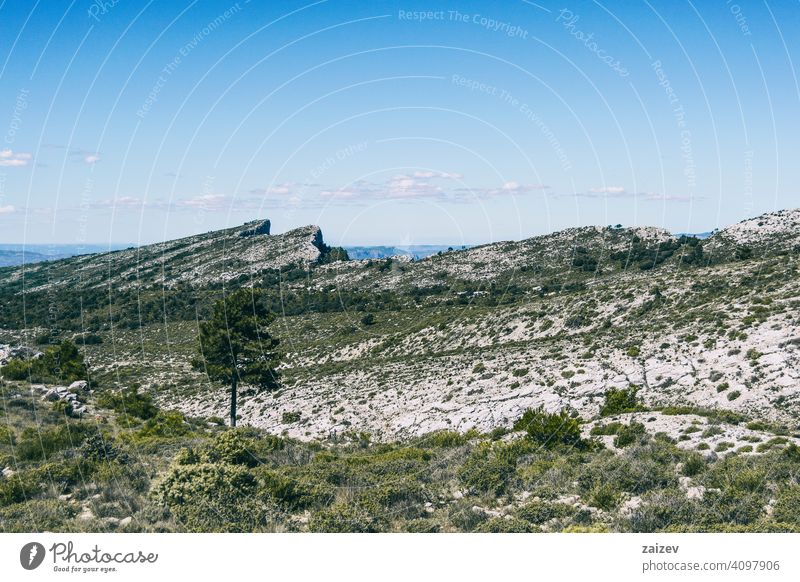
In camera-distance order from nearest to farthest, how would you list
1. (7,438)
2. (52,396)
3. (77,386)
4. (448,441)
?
1. (7,438)
2. (448,441)
3. (52,396)
4. (77,386)

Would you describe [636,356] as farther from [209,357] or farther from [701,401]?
[209,357]

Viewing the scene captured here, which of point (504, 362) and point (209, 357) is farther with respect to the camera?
point (504, 362)

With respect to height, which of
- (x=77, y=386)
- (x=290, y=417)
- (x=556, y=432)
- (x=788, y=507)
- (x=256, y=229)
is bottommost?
(x=290, y=417)

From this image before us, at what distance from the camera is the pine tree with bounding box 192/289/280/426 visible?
1451 inches

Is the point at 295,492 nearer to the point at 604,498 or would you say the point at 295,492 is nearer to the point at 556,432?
the point at 604,498

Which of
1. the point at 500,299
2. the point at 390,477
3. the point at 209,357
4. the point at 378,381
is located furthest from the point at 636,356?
the point at 500,299

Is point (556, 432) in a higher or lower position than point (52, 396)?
higher

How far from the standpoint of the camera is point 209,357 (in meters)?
37.2

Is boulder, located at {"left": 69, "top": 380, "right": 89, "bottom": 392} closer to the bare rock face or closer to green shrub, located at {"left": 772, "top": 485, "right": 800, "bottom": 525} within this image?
green shrub, located at {"left": 772, "top": 485, "right": 800, "bottom": 525}

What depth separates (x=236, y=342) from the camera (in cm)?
3684

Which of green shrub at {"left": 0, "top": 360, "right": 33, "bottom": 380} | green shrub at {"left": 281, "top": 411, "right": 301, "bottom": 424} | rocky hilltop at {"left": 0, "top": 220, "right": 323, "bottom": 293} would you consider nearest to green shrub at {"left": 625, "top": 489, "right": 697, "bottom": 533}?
green shrub at {"left": 281, "top": 411, "right": 301, "bottom": 424}

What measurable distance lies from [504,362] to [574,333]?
11182mm

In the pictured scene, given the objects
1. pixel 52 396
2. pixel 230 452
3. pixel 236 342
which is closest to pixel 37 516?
pixel 230 452
